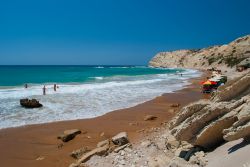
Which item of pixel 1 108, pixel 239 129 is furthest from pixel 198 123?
pixel 1 108

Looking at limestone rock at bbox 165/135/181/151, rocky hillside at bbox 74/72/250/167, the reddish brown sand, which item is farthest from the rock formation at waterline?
the reddish brown sand

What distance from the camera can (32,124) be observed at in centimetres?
1641

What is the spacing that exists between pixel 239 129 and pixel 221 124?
109cm

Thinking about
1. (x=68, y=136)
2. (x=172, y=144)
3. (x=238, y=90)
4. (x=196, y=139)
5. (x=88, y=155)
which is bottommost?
(x=68, y=136)

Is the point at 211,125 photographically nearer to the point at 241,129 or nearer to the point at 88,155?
the point at 241,129

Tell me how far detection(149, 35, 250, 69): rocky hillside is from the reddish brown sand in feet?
262

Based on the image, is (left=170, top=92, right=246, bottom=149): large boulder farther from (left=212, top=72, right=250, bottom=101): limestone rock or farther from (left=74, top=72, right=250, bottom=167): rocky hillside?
(left=212, top=72, right=250, bottom=101): limestone rock

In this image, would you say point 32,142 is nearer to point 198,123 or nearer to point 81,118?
point 81,118

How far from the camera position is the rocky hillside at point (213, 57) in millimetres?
101181

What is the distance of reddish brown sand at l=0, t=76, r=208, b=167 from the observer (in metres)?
10.7

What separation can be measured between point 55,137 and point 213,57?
122718mm

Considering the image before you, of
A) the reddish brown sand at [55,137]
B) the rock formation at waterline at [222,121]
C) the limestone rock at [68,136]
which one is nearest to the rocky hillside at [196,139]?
the rock formation at waterline at [222,121]

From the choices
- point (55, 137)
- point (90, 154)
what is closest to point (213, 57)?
point (55, 137)

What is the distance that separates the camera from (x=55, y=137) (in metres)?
13.6
